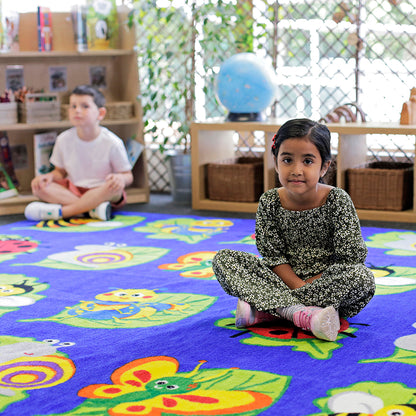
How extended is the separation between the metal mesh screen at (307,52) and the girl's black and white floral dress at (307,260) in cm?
194

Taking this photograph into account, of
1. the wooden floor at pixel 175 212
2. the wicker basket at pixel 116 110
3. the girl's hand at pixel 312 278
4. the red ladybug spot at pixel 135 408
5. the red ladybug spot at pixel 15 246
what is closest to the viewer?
the red ladybug spot at pixel 135 408

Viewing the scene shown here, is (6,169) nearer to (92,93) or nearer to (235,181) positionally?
(92,93)

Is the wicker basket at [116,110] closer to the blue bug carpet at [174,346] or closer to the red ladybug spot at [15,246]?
the red ladybug spot at [15,246]

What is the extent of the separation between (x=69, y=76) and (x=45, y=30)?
1.06 ft

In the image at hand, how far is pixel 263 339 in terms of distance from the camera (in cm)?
171

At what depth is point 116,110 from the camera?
3.76 metres

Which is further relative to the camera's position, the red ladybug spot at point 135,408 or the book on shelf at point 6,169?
the book on shelf at point 6,169

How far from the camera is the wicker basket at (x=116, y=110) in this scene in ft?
12.3

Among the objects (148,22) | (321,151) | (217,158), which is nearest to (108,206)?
(217,158)

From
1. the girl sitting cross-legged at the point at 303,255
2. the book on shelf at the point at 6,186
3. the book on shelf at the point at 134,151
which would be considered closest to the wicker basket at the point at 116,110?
the book on shelf at the point at 134,151

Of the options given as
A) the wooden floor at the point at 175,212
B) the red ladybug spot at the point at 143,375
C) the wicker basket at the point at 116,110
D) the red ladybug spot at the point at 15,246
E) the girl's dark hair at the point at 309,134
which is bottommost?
the red ladybug spot at the point at 143,375

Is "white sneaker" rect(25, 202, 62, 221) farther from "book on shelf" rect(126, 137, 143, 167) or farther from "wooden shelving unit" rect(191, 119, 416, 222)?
"wooden shelving unit" rect(191, 119, 416, 222)

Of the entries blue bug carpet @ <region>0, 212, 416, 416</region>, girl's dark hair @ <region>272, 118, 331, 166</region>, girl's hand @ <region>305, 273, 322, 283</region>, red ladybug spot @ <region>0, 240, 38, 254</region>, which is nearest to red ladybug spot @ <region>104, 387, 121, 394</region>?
blue bug carpet @ <region>0, 212, 416, 416</region>

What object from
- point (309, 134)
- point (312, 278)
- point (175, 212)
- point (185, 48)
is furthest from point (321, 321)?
point (185, 48)
